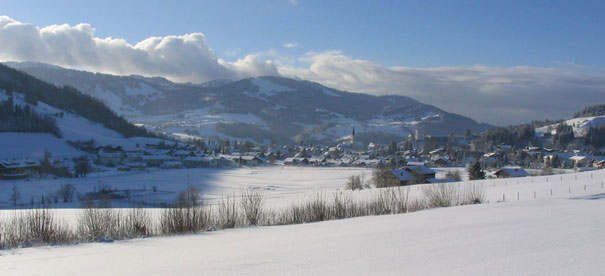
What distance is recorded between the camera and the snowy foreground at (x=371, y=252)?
606 centimetres

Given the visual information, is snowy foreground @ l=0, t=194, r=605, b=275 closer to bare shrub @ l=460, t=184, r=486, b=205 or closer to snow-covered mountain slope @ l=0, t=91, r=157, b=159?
bare shrub @ l=460, t=184, r=486, b=205

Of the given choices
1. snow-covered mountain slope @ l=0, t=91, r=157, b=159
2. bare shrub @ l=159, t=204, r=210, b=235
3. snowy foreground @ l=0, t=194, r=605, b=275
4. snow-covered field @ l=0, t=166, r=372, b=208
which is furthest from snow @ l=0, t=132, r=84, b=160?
snowy foreground @ l=0, t=194, r=605, b=275

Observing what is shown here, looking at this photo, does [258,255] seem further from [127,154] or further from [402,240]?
[127,154]

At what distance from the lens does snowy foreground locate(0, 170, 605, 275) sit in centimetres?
606

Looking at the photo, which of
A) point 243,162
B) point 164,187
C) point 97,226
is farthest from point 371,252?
point 243,162

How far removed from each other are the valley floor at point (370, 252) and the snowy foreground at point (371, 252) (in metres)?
0.02

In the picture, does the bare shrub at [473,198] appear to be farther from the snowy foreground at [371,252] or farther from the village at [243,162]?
the village at [243,162]

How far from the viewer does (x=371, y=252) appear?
7.35 meters

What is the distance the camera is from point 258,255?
7.63m

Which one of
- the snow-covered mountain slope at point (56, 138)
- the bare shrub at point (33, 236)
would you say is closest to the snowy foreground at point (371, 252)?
the bare shrub at point (33, 236)

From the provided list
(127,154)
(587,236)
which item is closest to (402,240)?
(587,236)

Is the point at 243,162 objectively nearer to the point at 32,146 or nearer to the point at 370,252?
the point at 32,146

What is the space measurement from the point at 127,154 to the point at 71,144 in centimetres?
1270

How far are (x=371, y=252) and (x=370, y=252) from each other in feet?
0.06
